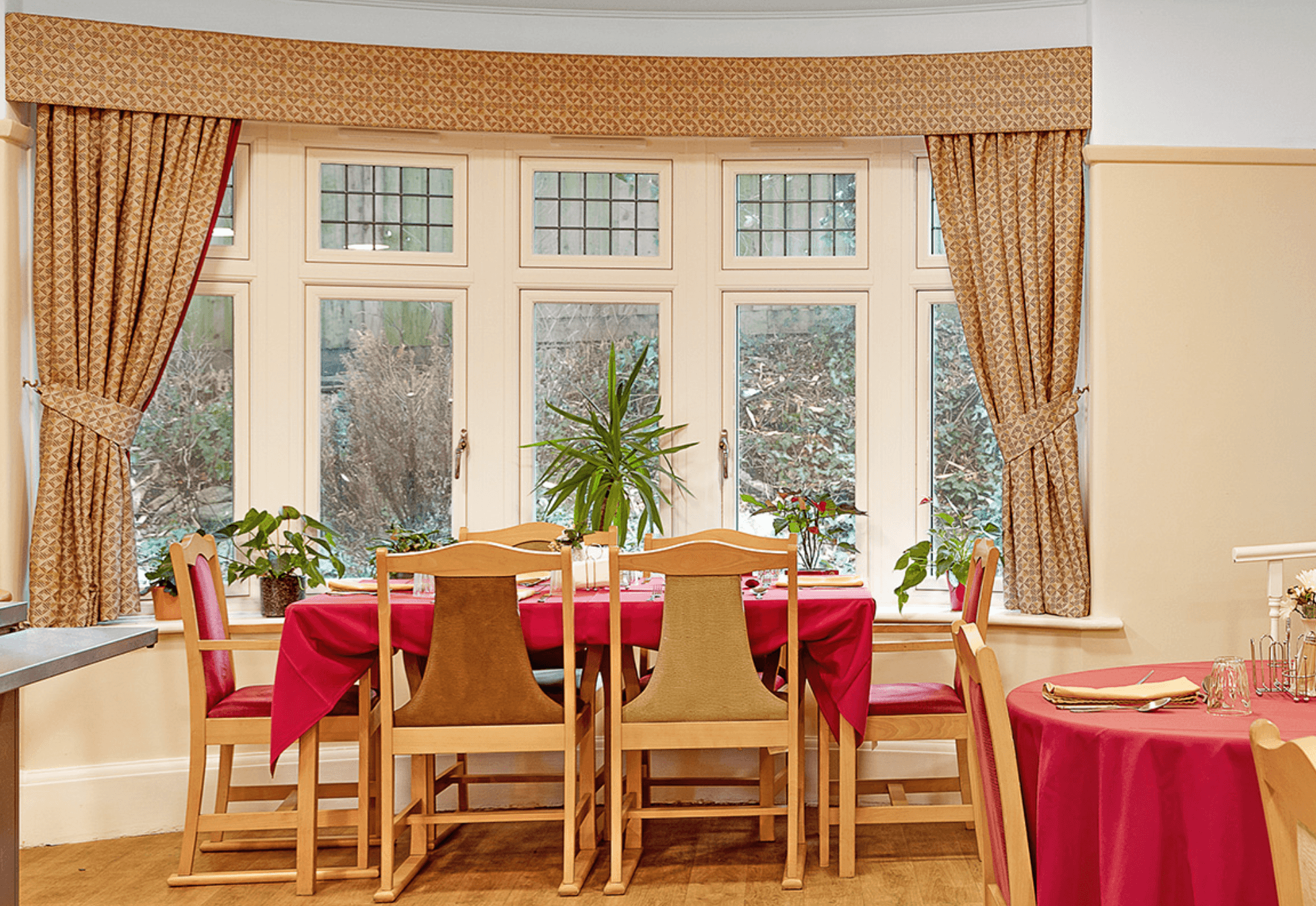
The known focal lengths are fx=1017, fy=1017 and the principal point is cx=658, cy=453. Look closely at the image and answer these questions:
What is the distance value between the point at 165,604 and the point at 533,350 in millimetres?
1749

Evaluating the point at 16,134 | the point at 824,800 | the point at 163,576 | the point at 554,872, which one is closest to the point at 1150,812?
the point at 824,800

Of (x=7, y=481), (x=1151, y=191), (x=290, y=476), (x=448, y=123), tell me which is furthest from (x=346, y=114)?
(x=1151, y=191)

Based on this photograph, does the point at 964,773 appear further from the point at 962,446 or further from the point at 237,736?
the point at 237,736

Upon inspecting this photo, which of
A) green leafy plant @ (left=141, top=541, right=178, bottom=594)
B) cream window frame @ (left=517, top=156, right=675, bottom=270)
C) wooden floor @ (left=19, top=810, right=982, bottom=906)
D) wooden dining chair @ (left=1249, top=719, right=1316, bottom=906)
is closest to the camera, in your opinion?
wooden dining chair @ (left=1249, top=719, right=1316, bottom=906)

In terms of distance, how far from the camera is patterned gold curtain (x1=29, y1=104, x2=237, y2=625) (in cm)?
375

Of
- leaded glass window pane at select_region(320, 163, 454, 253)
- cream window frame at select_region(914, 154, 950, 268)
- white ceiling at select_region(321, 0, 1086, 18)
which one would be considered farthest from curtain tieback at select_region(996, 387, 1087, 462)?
leaded glass window pane at select_region(320, 163, 454, 253)

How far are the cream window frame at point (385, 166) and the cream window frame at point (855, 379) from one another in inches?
45.7

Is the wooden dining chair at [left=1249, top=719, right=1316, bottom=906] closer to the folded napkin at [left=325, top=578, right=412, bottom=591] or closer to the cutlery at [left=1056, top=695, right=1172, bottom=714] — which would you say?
the cutlery at [left=1056, top=695, right=1172, bottom=714]

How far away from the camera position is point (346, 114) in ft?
13.3

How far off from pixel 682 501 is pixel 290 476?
5.36ft

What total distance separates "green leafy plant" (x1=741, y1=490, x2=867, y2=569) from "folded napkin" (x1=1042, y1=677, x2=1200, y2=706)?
1.91 metres

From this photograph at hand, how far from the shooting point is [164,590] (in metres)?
3.86

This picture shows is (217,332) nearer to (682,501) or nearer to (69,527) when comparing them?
(69,527)

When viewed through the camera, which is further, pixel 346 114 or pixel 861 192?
pixel 861 192
